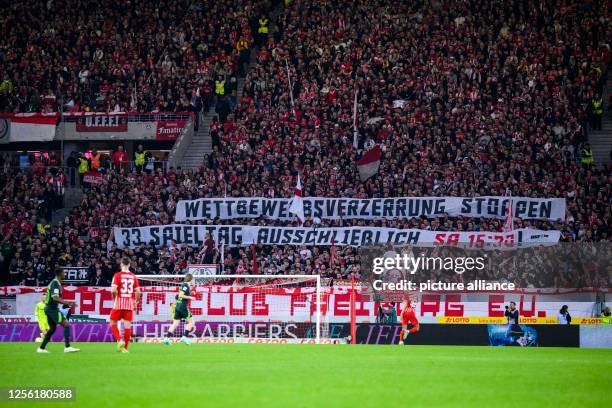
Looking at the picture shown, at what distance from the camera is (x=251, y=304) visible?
35.8 metres

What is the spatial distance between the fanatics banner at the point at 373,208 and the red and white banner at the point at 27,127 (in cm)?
1184

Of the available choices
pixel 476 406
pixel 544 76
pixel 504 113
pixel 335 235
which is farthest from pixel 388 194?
pixel 476 406

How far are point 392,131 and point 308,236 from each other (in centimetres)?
631

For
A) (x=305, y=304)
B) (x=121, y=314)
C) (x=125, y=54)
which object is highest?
(x=125, y=54)

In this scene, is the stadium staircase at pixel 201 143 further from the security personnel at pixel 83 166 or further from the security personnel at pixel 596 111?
the security personnel at pixel 596 111

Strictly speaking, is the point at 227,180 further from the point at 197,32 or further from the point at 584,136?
the point at 584,136

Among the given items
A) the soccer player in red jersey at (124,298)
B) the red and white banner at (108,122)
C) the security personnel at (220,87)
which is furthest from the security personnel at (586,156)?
the soccer player in red jersey at (124,298)

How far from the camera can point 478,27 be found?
4675 cm

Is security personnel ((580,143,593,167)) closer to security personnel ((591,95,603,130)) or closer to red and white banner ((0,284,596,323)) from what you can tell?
security personnel ((591,95,603,130))

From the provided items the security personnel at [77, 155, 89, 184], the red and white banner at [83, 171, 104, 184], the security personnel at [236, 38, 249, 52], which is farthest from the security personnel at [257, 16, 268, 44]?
the red and white banner at [83, 171, 104, 184]

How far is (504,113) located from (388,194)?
6.09 m

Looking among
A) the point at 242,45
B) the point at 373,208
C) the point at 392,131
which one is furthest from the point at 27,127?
the point at 373,208

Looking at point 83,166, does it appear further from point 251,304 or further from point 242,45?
point 251,304

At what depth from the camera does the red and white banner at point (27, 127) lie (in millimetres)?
51125
